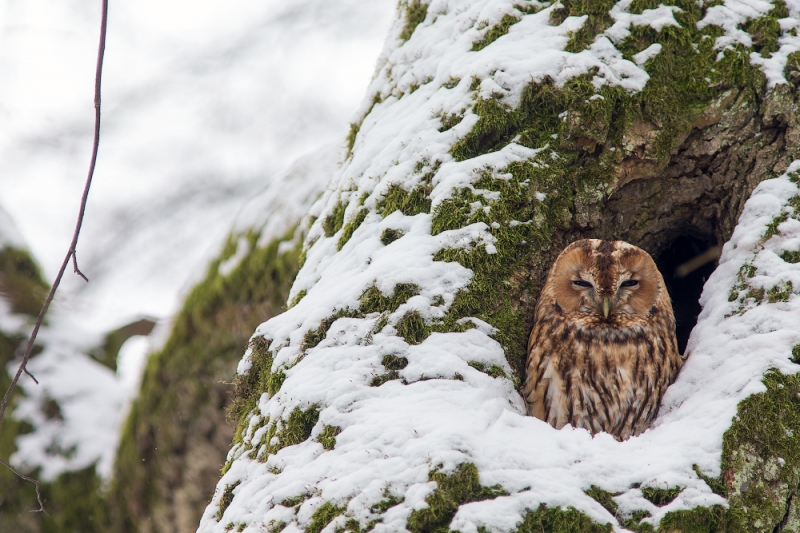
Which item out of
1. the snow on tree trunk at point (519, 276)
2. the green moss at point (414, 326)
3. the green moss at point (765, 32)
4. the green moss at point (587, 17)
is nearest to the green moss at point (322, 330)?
the snow on tree trunk at point (519, 276)

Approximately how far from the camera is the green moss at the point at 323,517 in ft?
5.98

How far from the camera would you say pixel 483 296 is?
2422 mm

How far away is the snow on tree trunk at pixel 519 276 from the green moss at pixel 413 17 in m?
0.02

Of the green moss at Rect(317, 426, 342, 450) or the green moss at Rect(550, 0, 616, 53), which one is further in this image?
the green moss at Rect(550, 0, 616, 53)

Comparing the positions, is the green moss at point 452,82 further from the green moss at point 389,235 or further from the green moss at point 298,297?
the green moss at point 298,297

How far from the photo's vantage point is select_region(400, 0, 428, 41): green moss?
332 cm

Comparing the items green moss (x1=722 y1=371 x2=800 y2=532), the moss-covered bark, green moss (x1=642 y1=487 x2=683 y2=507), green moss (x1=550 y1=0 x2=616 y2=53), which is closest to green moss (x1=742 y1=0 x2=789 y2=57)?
green moss (x1=550 y1=0 x2=616 y2=53)

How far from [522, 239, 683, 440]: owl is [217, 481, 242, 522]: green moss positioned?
1.16 meters

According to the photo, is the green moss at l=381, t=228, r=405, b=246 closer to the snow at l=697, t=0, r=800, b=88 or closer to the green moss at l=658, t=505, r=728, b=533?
the green moss at l=658, t=505, r=728, b=533

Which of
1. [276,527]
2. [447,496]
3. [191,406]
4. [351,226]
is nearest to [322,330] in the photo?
[351,226]

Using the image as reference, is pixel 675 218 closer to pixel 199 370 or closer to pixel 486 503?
pixel 486 503

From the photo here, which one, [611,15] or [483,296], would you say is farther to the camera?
[611,15]

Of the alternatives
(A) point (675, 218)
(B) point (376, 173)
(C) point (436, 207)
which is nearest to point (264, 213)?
(B) point (376, 173)

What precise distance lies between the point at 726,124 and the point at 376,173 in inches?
56.1
